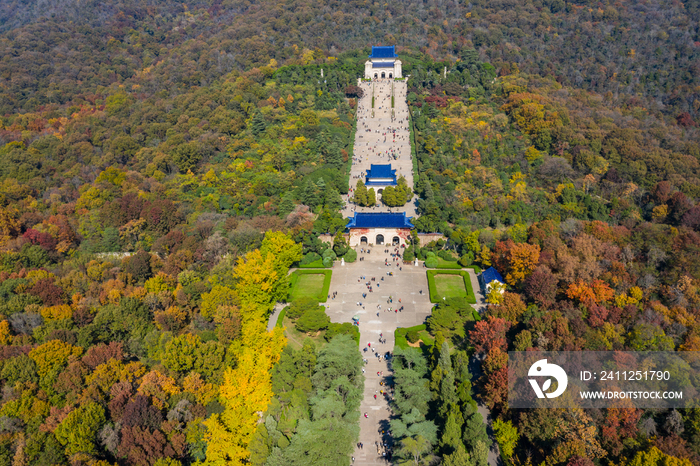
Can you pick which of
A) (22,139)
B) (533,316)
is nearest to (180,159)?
(22,139)

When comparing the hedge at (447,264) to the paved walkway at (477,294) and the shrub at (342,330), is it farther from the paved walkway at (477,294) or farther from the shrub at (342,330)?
the shrub at (342,330)

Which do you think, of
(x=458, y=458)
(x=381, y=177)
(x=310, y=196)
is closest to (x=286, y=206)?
(x=310, y=196)

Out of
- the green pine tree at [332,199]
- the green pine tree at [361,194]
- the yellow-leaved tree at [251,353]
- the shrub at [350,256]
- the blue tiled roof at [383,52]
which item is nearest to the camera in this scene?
the yellow-leaved tree at [251,353]

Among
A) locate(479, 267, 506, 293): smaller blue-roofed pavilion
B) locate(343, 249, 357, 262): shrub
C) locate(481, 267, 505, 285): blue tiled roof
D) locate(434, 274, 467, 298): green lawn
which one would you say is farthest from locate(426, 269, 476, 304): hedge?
locate(343, 249, 357, 262): shrub

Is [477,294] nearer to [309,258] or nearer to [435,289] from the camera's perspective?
[435,289]

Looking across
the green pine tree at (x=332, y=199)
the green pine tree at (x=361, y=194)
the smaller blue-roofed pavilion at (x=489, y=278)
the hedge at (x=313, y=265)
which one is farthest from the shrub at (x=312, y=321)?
the green pine tree at (x=361, y=194)

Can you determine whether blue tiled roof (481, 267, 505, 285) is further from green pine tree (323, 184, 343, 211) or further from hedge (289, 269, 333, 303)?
green pine tree (323, 184, 343, 211)
